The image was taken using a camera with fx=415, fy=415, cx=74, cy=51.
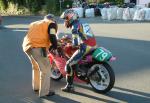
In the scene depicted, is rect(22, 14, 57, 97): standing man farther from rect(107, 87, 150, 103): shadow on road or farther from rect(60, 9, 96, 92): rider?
rect(107, 87, 150, 103): shadow on road

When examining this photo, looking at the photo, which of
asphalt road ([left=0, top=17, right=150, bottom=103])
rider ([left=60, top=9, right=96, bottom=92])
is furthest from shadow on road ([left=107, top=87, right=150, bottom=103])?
rider ([left=60, top=9, right=96, bottom=92])

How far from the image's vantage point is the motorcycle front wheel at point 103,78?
7.85 metres

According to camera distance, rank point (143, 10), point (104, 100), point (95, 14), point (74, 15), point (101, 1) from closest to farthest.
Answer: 1. point (104, 100)
2. point (74, 15)
3. point (143, 10)
4. point (95, 14)
5. point (101, 1)

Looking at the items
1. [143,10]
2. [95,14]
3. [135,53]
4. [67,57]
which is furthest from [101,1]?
[67,57]

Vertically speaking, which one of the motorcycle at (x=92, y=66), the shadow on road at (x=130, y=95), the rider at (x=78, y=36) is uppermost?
the rider at (x=78, y=36)

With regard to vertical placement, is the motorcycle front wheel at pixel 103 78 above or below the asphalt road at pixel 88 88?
above

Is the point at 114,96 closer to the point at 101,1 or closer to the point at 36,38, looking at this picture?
the point at 36,38

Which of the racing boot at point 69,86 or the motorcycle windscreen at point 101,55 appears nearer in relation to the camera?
the motorcycle windscreen at point 101,55

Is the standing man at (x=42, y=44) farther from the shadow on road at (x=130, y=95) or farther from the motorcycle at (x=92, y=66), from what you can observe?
the shadow on road at (x=130, y=95)

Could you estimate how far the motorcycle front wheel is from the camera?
785cm

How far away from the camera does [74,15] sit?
800cm

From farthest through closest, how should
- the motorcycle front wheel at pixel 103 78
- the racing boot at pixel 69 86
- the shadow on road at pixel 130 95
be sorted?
the racing boot at pixel 69 86
the motorcycle front wheel at pixel 103 78
the shadow on road at pixel 130 95

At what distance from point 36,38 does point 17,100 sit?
1214mm

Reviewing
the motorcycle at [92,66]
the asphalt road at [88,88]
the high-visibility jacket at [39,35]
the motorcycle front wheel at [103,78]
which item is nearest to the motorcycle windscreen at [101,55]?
the motorcycle at [92,66]
